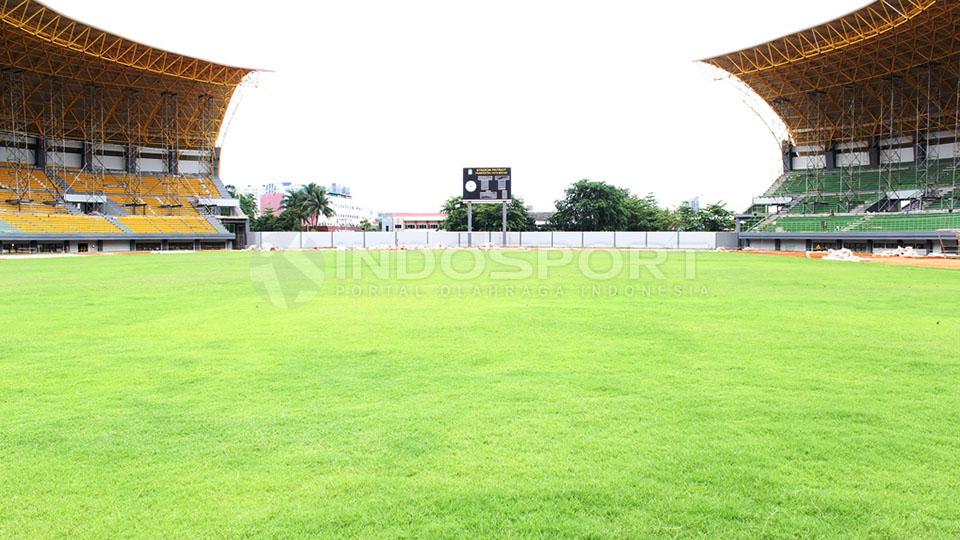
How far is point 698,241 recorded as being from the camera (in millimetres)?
58156

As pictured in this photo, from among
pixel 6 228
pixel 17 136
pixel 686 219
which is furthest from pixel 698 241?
pixel 17 136

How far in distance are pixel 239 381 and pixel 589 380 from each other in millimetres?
3567

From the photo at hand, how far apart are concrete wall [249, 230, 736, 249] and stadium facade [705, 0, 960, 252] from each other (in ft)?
33.0

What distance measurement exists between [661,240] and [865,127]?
69.6 ft

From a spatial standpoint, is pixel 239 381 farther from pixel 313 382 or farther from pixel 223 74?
pixel 223 74

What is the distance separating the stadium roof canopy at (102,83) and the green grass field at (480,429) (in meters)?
46.5

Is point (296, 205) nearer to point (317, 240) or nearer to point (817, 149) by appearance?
point (317, 240)

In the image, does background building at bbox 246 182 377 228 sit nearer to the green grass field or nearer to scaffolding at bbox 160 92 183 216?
scaffolding at bbox 160 92 183 216

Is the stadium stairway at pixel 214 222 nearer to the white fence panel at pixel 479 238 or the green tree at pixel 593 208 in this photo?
the white fence panel at pixel 479 238

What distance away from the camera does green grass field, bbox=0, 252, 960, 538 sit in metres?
3.27

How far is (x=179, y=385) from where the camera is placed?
19.4 feet

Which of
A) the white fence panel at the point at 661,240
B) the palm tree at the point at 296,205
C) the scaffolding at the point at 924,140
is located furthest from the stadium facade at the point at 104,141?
the scaffolding at the point at 924,140

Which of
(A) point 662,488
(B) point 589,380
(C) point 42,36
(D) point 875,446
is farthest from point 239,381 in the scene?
(C) point 42,36

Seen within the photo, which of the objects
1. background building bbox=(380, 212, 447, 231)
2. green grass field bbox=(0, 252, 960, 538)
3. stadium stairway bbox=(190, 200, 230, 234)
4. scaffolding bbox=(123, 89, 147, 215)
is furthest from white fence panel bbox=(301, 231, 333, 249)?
background building bbox=(380, 212, 447, 231)
